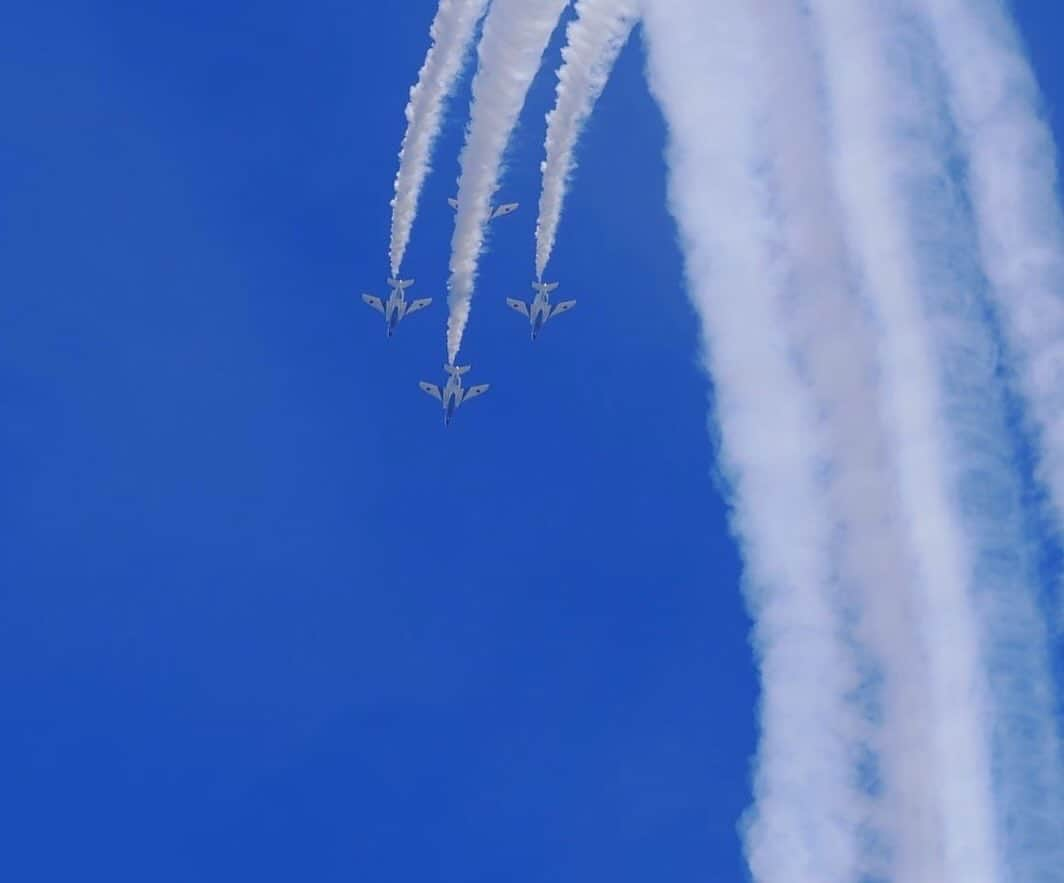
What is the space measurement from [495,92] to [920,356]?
984 centimetres

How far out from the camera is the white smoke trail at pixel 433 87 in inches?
1267

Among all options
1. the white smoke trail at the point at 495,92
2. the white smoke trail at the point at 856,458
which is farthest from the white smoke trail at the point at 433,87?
the white smoke trail at the point at 856,458

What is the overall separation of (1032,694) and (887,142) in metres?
10.7

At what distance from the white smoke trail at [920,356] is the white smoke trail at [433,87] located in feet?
22.9

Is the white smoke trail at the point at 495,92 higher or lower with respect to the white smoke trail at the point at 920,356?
higher

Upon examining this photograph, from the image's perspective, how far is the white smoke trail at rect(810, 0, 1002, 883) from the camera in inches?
1187

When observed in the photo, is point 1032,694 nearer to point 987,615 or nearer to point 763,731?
point 987,615

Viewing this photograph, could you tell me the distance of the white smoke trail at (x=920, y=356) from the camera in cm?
3014

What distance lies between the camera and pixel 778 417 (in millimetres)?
31859

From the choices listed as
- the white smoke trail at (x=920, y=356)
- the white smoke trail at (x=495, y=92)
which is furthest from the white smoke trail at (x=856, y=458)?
the white smoke trail at (x=495, y=92)

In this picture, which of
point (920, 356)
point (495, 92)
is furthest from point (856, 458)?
point (495, 92)

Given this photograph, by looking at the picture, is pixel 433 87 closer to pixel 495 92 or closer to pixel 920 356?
pixel 495 92

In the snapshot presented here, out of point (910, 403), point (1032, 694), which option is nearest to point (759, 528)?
point (910, 403)

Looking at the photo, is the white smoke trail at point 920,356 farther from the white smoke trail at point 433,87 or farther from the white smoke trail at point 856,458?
the white smoke trail at point 433,87
